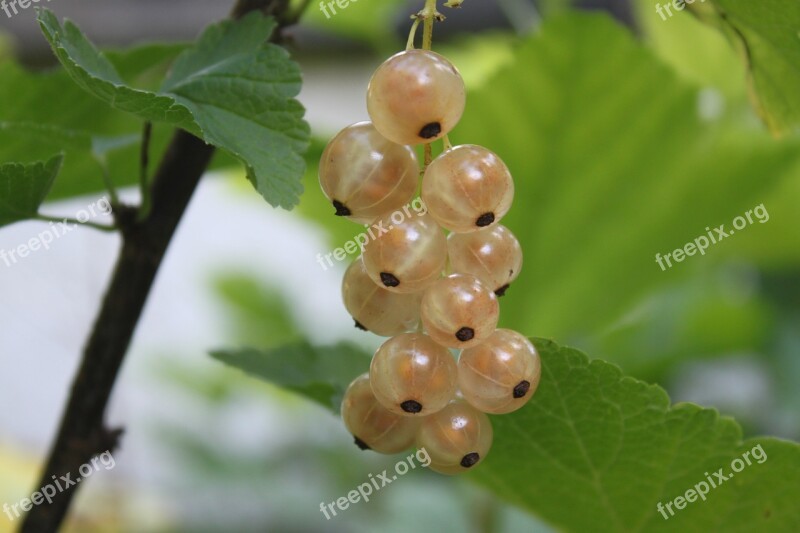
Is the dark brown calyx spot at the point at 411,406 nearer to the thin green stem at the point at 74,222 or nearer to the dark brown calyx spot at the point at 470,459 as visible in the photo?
the dark brown calyx spot at the point at 470,459

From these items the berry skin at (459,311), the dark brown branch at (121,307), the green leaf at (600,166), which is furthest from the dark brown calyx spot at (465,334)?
the green leaf at (600,166)

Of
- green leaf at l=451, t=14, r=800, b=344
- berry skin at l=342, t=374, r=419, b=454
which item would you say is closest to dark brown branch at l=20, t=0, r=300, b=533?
berry skin at l=342, t=374, r=419, b=454

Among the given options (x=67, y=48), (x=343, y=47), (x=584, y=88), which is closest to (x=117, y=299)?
(x=67, y=48)

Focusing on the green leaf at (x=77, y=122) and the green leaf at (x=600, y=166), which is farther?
the green leaf at (x=600, y=166)

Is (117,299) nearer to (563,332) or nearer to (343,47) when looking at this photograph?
(563,332)

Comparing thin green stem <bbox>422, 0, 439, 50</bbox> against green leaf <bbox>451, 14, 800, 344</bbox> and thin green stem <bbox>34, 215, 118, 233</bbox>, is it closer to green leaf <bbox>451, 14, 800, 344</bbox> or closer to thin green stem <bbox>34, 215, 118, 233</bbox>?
thin green stem <bbox>34, 215, 118, 233</bbox>
